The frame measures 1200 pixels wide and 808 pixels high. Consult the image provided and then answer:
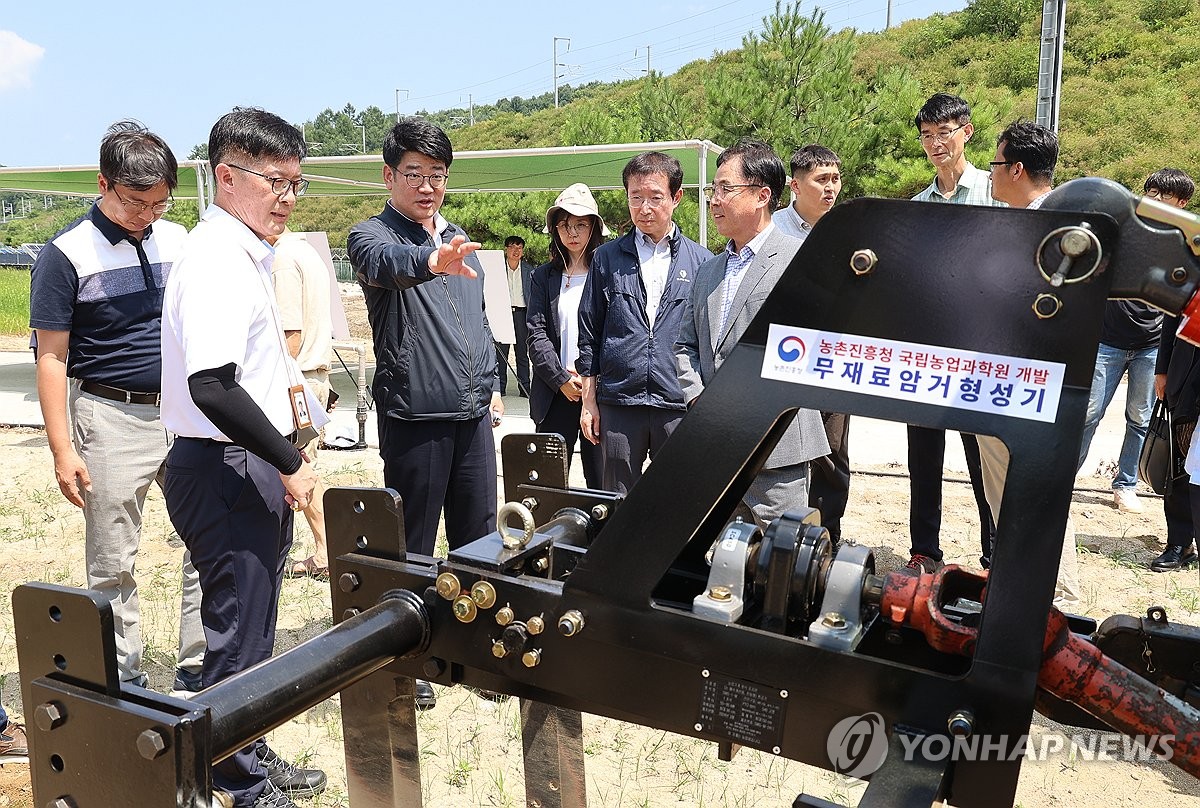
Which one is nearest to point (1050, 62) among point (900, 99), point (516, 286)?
point (516, 286)

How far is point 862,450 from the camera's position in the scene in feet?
25.4

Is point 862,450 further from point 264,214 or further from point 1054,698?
point 1054,698

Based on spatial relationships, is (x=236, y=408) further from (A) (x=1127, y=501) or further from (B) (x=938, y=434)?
(A) (x=1127, y=501)

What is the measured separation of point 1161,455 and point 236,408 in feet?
13.7

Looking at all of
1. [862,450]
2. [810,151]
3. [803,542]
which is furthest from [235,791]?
[862,450]

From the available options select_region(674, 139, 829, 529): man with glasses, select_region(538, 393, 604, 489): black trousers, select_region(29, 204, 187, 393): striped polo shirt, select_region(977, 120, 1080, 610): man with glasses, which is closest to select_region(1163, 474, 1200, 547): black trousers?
select_region(977, 120, 1080, 610): man with glasses

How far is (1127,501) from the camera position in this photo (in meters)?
6.11

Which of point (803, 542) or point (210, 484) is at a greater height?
point (803, 542)

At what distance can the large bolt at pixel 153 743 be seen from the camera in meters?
1.06

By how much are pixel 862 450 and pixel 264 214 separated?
5.93 metres

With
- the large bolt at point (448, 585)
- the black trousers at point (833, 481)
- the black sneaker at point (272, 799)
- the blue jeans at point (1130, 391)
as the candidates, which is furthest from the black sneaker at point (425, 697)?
the blue jeans at point (1130, 391)

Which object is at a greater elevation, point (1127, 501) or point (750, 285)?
point (750, 285)

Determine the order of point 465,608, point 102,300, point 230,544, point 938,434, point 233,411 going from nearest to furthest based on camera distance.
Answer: point 465,608
point 233,411
point 230,544
point 102,300
point 938,434

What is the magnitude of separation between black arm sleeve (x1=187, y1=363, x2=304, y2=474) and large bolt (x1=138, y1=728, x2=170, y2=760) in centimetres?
148
